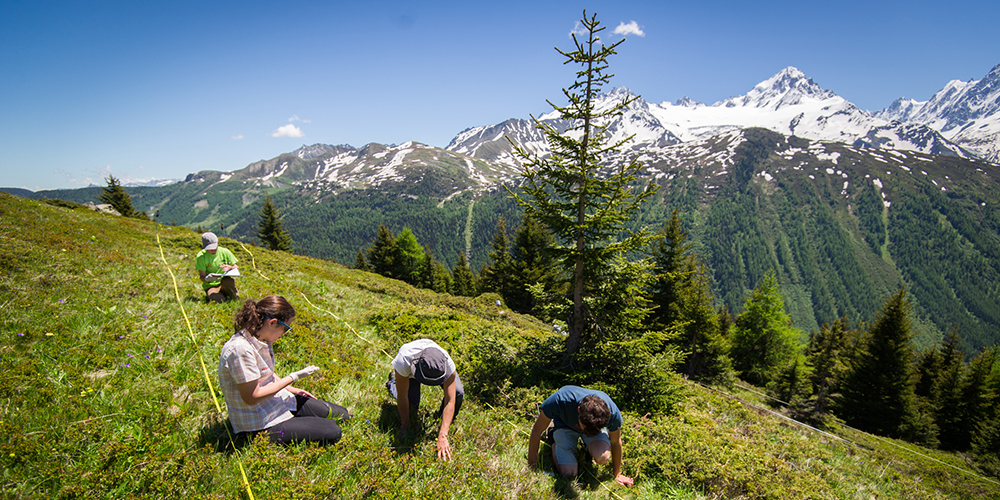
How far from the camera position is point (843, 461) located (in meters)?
7.79

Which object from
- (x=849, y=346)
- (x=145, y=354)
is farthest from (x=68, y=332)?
(x=849, y=346)

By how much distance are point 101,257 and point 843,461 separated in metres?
19.0

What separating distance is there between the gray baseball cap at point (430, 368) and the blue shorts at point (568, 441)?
1917 millimetres

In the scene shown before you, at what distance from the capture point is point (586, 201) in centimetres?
916

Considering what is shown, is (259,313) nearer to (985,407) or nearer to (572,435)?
(572,435)

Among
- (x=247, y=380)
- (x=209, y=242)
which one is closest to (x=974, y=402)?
(x=247, y=380)

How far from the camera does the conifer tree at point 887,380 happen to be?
25.6 metres

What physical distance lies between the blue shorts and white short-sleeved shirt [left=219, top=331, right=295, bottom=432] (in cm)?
351

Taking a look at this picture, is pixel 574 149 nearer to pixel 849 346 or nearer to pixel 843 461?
pixel 843 461

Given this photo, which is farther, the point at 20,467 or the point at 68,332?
the point at 68,332

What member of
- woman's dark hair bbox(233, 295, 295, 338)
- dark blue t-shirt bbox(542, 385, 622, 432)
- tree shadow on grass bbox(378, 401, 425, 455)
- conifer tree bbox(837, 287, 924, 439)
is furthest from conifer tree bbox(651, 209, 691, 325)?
woman's dark hair bbox(233, 295, 295, 338)

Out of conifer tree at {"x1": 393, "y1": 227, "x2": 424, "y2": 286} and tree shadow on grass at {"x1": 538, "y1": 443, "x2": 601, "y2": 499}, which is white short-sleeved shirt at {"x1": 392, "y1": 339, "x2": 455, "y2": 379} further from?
conifer tree at {"x1": 393, "y1": 227, "x2": 424, "y2": 286}

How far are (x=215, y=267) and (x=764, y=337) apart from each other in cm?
4950

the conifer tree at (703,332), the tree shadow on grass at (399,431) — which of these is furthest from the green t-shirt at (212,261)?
the conifer tree at (703,332)
